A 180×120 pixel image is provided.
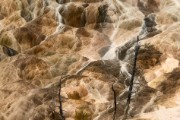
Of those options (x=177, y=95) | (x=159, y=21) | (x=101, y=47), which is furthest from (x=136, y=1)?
(x=177, y=95)

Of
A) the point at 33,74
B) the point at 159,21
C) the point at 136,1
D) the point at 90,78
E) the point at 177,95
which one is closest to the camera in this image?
the point at 177,95

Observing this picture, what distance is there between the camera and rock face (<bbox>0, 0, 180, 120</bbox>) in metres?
38.0

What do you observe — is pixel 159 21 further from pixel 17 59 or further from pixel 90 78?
pixel 17 59

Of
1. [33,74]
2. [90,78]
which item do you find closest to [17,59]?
[33,74]

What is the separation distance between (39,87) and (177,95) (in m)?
14.5

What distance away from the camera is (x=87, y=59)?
4741cm

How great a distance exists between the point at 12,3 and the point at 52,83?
1974cm

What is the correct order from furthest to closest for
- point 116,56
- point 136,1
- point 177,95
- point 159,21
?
point 136,1, point 159,21, point 116,56, point 177,95

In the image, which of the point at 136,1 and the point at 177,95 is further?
the point at 136,1

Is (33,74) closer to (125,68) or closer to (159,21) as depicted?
(125,68)

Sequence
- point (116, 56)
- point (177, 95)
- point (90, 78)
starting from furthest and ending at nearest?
point (116, 56) → point (90, 78) → point (177, 95)

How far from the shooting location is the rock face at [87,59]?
37969 millimetres

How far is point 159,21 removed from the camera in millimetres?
52688

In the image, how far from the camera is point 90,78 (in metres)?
A: 41.8
